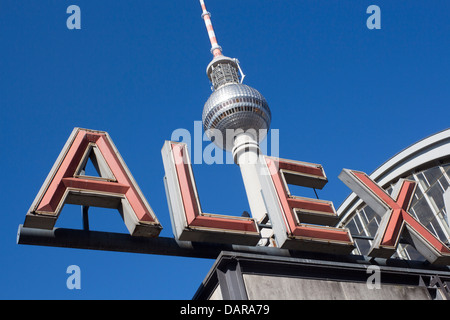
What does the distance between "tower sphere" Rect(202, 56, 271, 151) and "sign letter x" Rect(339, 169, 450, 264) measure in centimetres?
4463

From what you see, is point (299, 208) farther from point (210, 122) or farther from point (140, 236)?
point (210, 122)

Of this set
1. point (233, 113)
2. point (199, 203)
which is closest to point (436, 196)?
point (199, 203)

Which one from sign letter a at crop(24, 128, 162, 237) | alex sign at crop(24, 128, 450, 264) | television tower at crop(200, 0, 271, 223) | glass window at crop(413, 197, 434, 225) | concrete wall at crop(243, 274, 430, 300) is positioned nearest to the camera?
sign letter a at crop(24, 128, 162, 237)

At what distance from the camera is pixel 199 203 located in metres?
14.3

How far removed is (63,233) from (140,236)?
6.00 ft

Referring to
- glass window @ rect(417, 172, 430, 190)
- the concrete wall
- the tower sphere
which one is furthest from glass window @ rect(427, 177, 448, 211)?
the tower sphere

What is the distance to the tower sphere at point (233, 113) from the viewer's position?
63344 millimetres

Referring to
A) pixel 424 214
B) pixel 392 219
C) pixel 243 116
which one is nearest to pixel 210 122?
pixel 243 116

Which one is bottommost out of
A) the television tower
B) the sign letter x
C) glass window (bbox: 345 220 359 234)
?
the sign letter x

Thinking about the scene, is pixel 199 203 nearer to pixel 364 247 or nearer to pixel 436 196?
pixel 436 196

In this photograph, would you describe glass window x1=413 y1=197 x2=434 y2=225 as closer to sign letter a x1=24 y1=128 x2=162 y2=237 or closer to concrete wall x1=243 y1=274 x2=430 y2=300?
concrete wall x1=243 y1=274 x2=430 y2=300

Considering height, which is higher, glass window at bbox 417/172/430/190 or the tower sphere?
the tower sphere

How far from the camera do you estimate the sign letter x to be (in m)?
15.8
